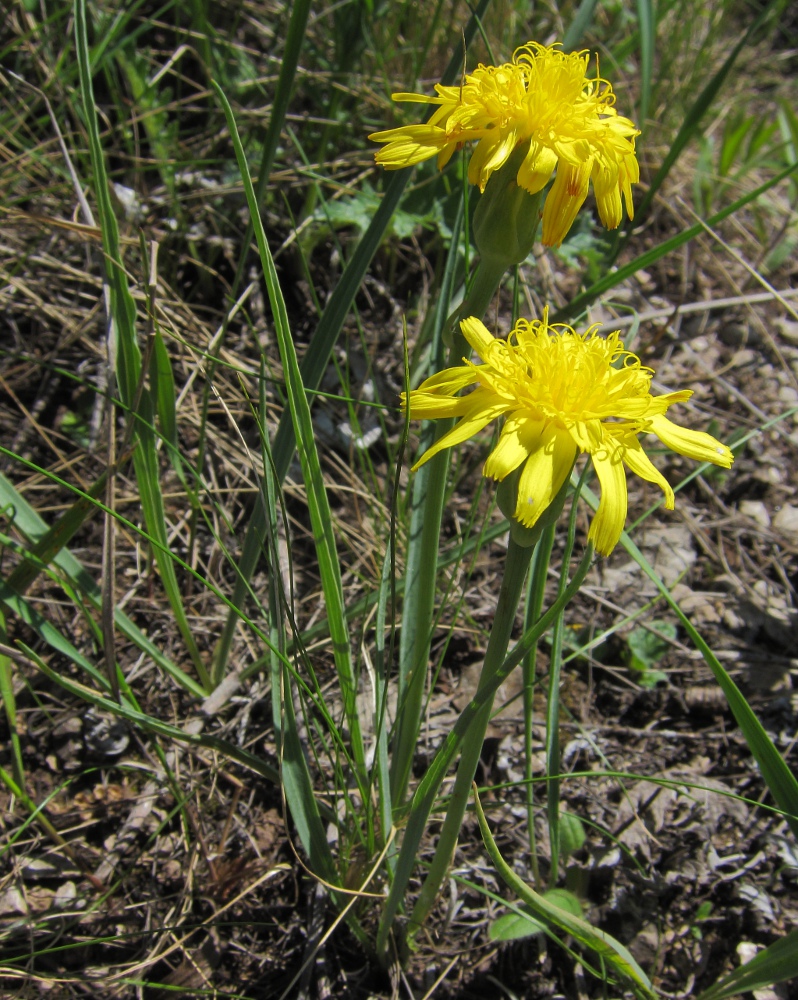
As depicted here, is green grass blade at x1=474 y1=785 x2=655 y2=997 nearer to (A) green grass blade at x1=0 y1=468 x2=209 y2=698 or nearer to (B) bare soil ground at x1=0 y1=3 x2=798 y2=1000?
(B) bare soil ground at x1=0 y1=3 x2=798 y2=1000

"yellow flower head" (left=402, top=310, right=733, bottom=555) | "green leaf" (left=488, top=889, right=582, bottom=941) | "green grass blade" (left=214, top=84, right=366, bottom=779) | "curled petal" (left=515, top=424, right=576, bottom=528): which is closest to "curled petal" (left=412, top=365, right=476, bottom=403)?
"yellow flower head" (left=402, top=310, right=733, bottom=555)

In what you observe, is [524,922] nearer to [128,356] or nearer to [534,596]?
[534,596]

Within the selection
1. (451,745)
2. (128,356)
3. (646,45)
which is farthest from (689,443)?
(646,45)

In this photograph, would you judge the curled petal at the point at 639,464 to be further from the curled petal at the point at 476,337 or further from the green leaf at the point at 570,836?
the green leaf at the point at 570,836

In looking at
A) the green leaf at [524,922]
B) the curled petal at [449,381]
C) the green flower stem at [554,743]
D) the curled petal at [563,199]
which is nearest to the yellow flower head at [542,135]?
the curled petal at [563,199]

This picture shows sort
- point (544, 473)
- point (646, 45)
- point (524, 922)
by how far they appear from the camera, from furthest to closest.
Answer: point (646, 45)
point (524, 922)
point (544, 473)

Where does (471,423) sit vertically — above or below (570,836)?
above
